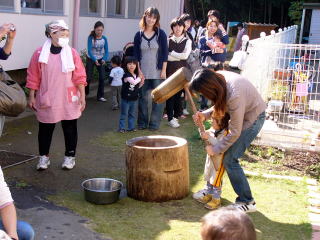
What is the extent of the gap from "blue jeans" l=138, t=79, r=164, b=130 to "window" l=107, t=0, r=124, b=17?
6357 millimetres

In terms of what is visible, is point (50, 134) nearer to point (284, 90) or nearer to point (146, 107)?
point (146, 107)

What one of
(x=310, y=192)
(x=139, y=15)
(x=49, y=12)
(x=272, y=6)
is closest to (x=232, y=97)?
(x=310, y=192)

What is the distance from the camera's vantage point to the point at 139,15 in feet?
50.2

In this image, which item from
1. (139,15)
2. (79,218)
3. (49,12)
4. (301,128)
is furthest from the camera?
(139,15)

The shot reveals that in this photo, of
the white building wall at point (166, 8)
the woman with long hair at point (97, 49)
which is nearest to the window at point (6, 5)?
the woman with long hair at point (97, 49)

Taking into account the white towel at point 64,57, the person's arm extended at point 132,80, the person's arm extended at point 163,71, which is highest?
the white towel at point 64,57

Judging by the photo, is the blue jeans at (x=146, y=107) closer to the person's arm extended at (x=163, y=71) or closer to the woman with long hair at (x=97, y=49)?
the person's arm extended at (x=163, y=71)

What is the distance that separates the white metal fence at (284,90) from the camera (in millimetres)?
6559

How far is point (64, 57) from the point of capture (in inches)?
199

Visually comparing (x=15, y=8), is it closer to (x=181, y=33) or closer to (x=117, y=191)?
(x=181, y=33)

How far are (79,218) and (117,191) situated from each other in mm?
509

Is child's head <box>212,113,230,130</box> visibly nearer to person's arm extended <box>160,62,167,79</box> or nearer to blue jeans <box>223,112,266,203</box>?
blue jeans <box>223,112,266,203</box>

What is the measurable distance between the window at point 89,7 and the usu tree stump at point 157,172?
298 inches

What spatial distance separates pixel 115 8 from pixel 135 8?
148 cm
